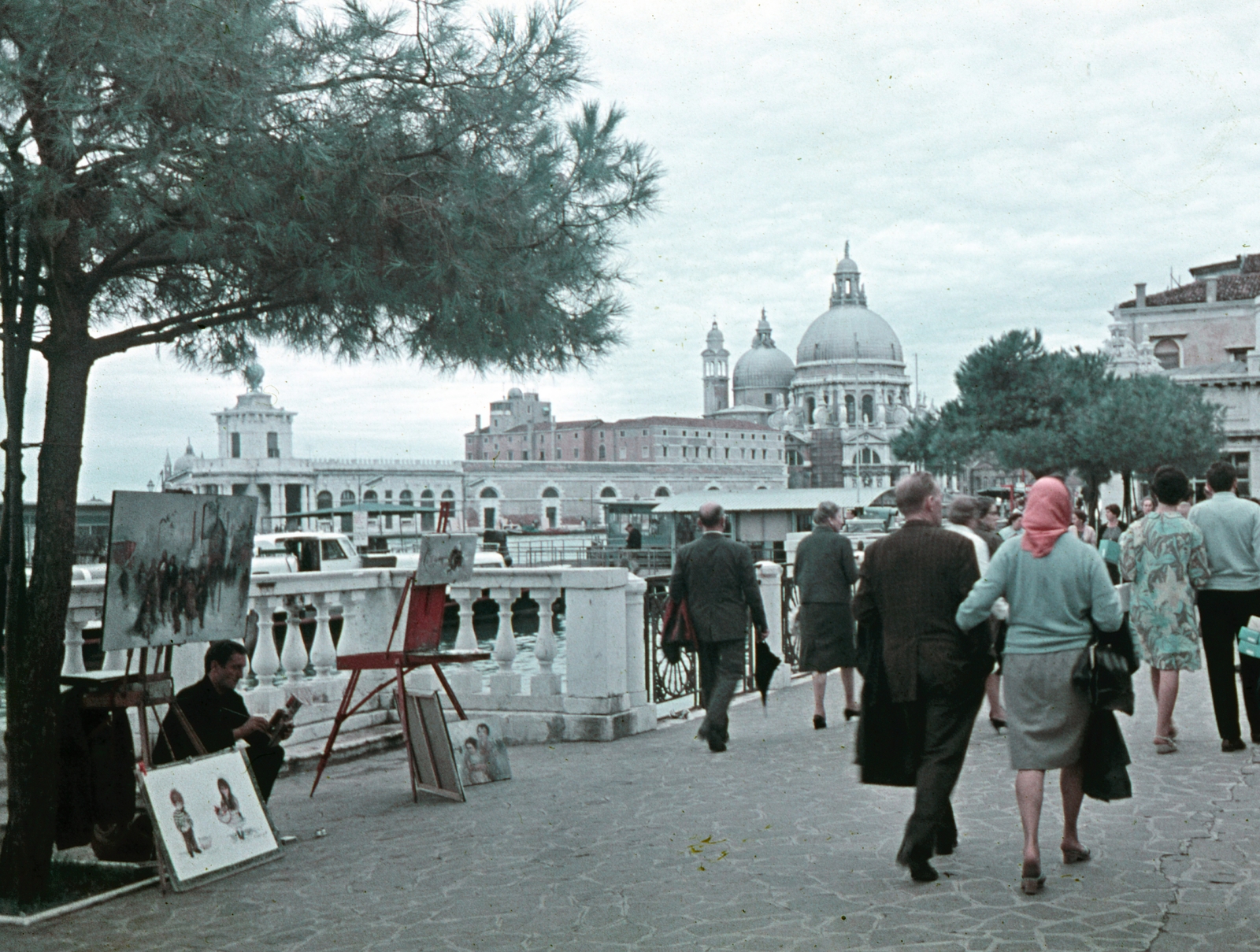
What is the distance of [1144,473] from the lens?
49.0 meters

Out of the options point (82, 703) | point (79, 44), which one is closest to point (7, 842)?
point (82, 703)

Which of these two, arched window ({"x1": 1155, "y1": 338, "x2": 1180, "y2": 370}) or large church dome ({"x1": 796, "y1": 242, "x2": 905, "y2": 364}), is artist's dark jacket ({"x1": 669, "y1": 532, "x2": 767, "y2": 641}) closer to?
arched window ({"x1": 1155, "y1": 338, "x2": 1180, "y2": 370})

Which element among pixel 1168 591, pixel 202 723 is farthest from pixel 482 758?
pixel 1168 591


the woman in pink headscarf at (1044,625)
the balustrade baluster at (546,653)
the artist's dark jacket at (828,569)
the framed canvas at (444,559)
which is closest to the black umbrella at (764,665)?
the artist's dark jacket at (828,569)

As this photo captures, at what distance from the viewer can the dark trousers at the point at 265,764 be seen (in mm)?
5801

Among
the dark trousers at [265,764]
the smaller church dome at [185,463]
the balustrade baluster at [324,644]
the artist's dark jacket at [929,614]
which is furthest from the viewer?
the smaller church dome at [185,463]

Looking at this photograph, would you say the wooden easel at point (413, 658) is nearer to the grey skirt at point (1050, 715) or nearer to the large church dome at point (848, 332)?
the grey skirt at point (1050, 715)

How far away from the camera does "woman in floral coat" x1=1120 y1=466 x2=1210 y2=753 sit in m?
7.15

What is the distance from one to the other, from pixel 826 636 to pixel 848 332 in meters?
139

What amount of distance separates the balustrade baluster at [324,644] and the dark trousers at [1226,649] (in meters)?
5.17

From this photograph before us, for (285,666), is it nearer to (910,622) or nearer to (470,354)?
(470,354)

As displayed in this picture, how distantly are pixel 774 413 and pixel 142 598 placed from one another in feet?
472

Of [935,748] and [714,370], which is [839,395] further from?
[935,748]

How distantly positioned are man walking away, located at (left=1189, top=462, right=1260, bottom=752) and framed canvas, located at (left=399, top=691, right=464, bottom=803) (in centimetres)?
407
